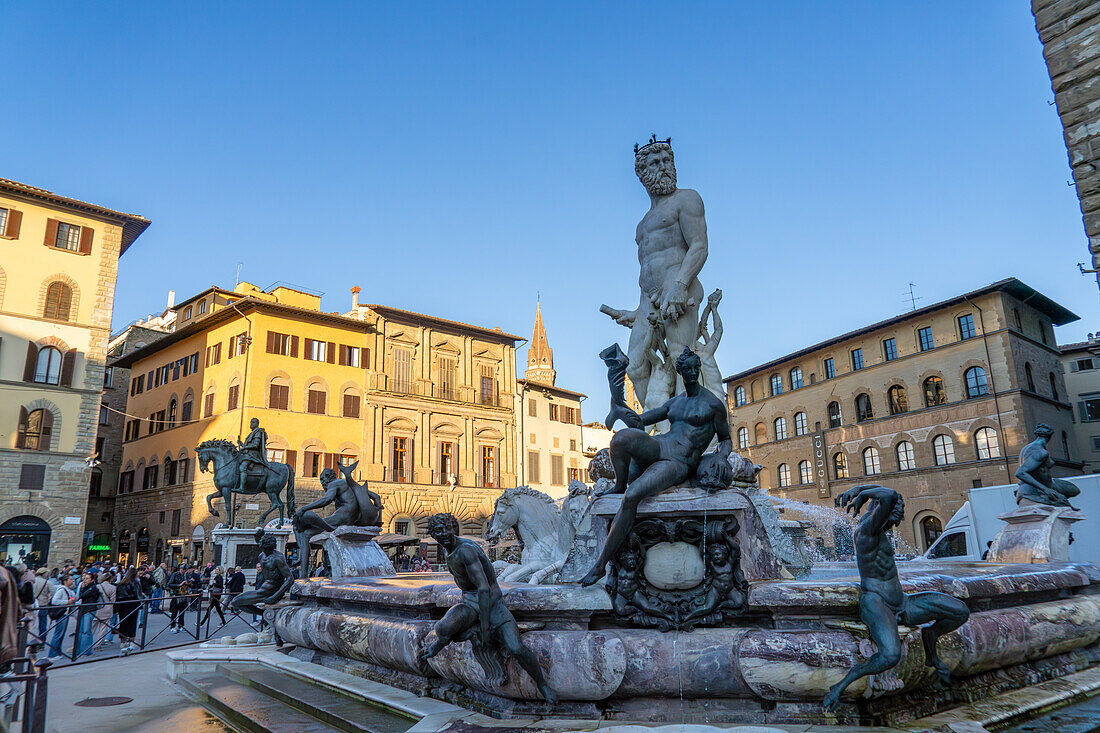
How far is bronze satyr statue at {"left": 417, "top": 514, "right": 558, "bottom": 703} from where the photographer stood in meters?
4.43

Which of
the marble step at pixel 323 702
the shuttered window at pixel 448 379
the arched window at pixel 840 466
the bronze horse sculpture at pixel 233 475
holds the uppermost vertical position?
the shuttered window at pixel 448 379

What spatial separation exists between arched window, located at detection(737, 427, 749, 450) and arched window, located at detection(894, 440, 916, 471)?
1138 centimetres

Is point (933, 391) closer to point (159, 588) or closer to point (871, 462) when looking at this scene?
point (871, 462)

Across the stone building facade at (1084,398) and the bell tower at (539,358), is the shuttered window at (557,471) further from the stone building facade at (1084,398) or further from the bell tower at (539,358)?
the bell tower at (539,358)

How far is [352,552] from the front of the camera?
842 cm

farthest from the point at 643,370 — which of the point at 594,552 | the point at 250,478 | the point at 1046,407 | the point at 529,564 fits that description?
the point at 1046,407

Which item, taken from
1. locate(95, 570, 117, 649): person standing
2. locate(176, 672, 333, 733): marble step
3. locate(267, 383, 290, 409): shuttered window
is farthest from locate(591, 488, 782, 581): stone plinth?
locate(267, 383, 290, 409): shuttered window

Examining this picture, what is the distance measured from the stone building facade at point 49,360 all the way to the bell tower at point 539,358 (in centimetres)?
6628

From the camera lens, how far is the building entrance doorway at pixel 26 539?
2959 centimetres

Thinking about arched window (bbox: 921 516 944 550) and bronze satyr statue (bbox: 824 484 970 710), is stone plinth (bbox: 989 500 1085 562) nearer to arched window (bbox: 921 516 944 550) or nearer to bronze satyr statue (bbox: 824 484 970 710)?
bronze satyr statue (bbox: 824 484 970 710)

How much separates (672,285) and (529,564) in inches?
134

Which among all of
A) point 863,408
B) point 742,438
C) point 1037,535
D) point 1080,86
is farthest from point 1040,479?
point 742,438

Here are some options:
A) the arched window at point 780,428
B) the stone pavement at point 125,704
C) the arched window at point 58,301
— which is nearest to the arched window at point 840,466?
the arched window at point 780,428

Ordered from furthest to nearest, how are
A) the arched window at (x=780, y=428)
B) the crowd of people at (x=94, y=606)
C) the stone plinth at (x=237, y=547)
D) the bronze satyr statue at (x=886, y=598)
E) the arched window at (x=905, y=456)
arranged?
the arched window at (x=780, y=428)
the arched window at (x=905, y=456)
the stone plinth at (x=237, y=547)
the crowd of people at (x=94, y=606)
the bronze satyr statue at (x=886, y=598)
